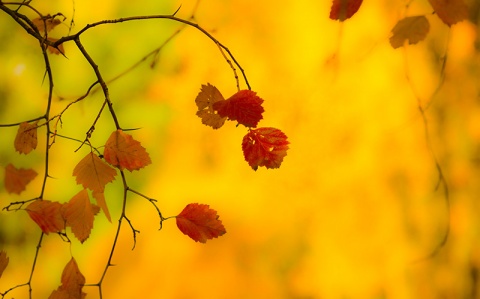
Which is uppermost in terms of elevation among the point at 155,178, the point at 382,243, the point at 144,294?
the point at 155,178

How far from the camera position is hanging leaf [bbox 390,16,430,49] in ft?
3.81

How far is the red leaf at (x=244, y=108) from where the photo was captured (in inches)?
37.2

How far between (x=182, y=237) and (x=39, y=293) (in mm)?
354

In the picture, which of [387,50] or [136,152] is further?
[387,50]

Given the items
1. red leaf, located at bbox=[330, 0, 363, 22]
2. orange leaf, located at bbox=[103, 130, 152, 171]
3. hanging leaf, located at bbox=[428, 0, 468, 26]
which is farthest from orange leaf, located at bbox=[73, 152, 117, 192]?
hanging leaf, located at bbox=[428, 0, 468, 26]

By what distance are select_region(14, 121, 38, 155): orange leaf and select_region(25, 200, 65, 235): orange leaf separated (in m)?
0.14

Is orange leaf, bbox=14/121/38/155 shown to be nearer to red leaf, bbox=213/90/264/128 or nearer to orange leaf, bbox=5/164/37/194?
orange leaf, bbox=5/164/37/194

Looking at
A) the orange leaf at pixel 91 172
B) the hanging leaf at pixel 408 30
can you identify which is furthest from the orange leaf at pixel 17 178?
the hanging leaf at pixel 408 30

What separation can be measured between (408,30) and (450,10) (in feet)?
0.31

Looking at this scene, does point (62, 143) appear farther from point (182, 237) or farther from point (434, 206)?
point (434, 206)

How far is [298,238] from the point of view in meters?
1.19

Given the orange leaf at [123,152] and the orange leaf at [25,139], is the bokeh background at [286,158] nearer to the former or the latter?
the orange leaf at [25,139]

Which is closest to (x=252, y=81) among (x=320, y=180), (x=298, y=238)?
(x=320, y=180)

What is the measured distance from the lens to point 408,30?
46.1 inches
